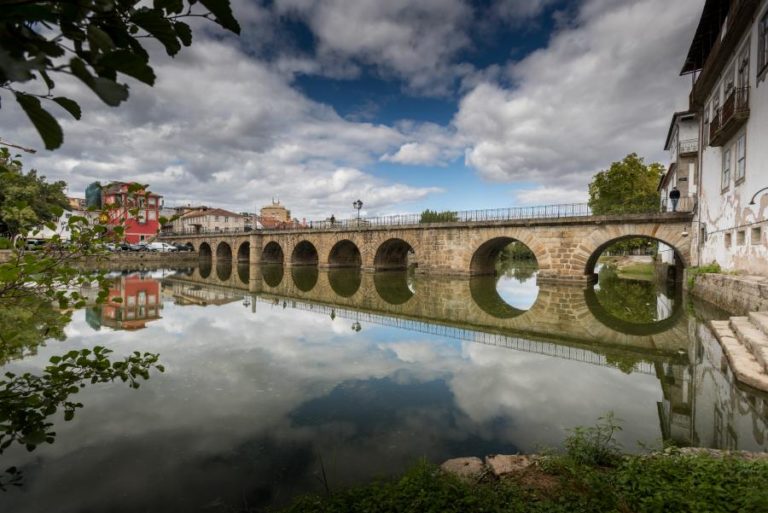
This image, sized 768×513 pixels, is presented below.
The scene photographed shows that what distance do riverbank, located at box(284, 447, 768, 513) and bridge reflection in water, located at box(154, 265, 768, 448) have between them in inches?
66.5

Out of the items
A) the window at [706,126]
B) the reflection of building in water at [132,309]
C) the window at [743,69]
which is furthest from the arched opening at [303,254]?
the window at [743,69]

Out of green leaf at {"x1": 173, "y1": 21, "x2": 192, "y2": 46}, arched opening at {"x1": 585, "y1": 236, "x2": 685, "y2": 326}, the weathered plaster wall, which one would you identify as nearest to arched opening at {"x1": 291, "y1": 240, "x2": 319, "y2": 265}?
arched opening at {"x1": 585, "y1": 236, "x2": 685, "y2": 326}

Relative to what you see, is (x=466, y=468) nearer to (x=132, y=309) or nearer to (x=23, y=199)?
(x=23, y=199)

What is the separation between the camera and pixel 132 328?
444 inches

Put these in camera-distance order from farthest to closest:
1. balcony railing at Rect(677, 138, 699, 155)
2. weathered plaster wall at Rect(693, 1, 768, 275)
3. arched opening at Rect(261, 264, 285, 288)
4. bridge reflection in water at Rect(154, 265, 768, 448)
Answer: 1. arched opening at Rect(261, 264, 285, 288)
2. balcony railing at Rect(677, 138, 699, 155)
3. weathered plaster wall at Rect(693, 1, 768, 275)
4. bridge reflection in water at Rect(154, 265, 768, 448)

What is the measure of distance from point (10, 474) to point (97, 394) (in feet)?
7.60

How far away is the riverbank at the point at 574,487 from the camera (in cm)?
296

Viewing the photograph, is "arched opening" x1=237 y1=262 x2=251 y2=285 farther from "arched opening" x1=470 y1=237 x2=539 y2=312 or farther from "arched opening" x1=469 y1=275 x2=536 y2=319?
"arched opening" x1=470 y1=237 x2=539 y2=312

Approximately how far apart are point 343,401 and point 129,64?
579 centimetres

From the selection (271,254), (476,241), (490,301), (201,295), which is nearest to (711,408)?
(490,301)

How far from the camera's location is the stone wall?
32.4 ft

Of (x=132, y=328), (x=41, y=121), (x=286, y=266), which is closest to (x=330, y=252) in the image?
(x=286, y=266)

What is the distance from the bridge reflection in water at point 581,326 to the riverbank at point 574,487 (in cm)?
169

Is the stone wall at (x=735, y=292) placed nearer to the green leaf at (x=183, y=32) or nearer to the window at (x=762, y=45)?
the window at (x=762, y=45)
